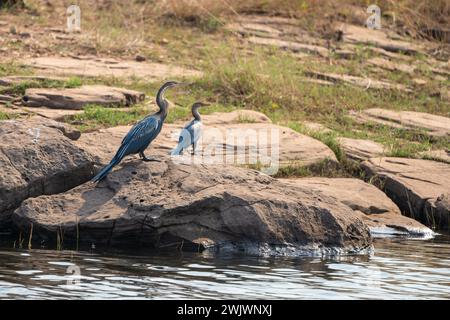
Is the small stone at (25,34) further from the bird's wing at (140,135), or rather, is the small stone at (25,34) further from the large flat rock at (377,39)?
the bird's wing at (140,135)

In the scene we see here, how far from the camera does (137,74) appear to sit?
45.4ft

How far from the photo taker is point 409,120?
13.4 m

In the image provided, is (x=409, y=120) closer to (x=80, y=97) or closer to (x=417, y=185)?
(x=417, y=185)

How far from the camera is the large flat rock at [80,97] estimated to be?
12.0 metres

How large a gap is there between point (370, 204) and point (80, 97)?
397cm

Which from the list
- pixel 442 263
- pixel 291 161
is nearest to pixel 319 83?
pixel 291 161

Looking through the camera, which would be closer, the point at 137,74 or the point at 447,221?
the point at 447,221

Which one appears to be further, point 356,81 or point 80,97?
point 356,81

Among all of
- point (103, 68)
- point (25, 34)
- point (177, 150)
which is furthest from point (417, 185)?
point (25, 34)

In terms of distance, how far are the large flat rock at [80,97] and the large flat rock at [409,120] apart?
10.3 ft

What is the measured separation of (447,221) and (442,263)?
201 cm

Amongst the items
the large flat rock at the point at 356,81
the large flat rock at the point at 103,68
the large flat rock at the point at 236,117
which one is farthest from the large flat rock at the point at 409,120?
the large flat rock at the point at 103,68

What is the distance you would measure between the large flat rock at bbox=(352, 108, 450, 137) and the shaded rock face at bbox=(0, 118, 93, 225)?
17.8 feet
